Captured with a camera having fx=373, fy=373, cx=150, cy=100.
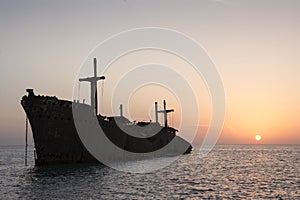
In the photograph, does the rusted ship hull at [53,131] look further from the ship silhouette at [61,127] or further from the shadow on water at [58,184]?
the shadow on water at [58,184]

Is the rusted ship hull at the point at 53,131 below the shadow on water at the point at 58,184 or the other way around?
the other way around

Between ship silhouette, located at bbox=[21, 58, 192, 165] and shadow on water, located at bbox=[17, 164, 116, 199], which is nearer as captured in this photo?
shadow on water, located at bbox=[17, 164, 116, 199]

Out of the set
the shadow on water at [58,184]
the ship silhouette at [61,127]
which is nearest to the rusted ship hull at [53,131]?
the ship silhouette at [61,127]

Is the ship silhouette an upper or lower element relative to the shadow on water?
upper

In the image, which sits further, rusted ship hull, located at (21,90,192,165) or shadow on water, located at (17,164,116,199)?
rusted ship hull, located at (21,90,192,165)

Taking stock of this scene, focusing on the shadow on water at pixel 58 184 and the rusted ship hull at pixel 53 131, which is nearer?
the shadow on water at pixel 58 184

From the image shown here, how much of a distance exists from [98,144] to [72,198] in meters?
29.7

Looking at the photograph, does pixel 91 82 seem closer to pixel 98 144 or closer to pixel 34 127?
pixel 98 144

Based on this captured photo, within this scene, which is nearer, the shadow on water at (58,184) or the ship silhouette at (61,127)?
the shadow on water at (58,184)

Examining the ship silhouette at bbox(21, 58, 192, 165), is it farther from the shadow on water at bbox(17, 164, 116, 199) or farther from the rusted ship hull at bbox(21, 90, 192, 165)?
the shadow on water at bbox(17, 164, 116, 199)

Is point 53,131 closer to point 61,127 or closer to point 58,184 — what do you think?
point 61,127

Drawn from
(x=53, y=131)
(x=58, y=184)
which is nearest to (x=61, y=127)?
(x=53, y=131)

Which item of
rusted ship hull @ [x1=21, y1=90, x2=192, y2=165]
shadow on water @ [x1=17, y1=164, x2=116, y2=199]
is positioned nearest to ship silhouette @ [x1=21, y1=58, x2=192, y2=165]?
rusted ship hull @ [x1=21, y1=90, x2=192, y2=165]

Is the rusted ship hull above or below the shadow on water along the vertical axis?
above
